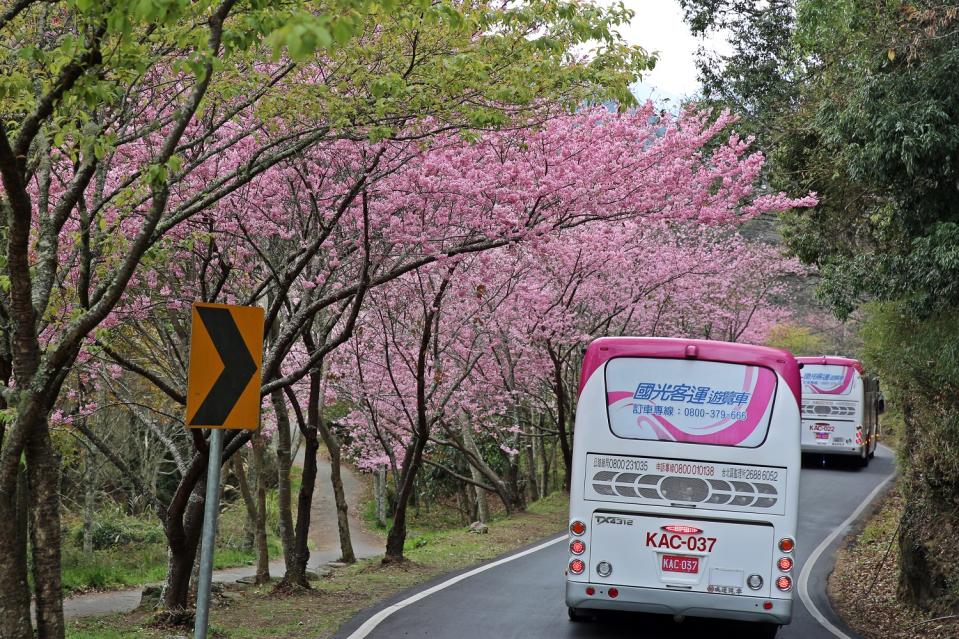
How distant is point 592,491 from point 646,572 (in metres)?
0.93

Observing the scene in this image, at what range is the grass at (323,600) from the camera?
11.5 metres

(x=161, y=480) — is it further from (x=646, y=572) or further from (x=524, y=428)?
(x=646, y=572)

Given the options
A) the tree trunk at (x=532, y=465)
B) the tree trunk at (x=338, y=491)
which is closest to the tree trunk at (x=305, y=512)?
the tree trunk at (x=338, y=491)

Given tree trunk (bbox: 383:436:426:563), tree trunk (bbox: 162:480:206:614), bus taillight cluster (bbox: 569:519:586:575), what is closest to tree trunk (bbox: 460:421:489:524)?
tree trunk (bbox: 383:436:426:563)

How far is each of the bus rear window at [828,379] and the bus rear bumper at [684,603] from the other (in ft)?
74.2

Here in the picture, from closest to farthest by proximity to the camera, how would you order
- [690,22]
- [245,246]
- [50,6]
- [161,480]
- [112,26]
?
[112,26] < [50,6] < [245,246] < [690,22] < [161,480]

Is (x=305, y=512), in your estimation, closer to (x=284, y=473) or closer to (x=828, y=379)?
(x=284, y=473)

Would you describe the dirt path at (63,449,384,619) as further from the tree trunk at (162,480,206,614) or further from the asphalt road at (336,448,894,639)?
the asphalt road at (336,448,894,639)

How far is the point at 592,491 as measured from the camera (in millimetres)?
9938

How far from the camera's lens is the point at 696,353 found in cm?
1000

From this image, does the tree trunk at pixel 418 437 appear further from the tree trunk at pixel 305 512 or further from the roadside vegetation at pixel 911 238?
the roadside vegetation at pixel 911 238

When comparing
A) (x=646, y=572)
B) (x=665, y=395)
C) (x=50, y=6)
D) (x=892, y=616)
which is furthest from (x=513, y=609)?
(x=50, y=6)

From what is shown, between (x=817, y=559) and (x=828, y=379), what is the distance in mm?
14073

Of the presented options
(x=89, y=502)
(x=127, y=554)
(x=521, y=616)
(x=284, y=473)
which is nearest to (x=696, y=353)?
(x=521, y=616)
